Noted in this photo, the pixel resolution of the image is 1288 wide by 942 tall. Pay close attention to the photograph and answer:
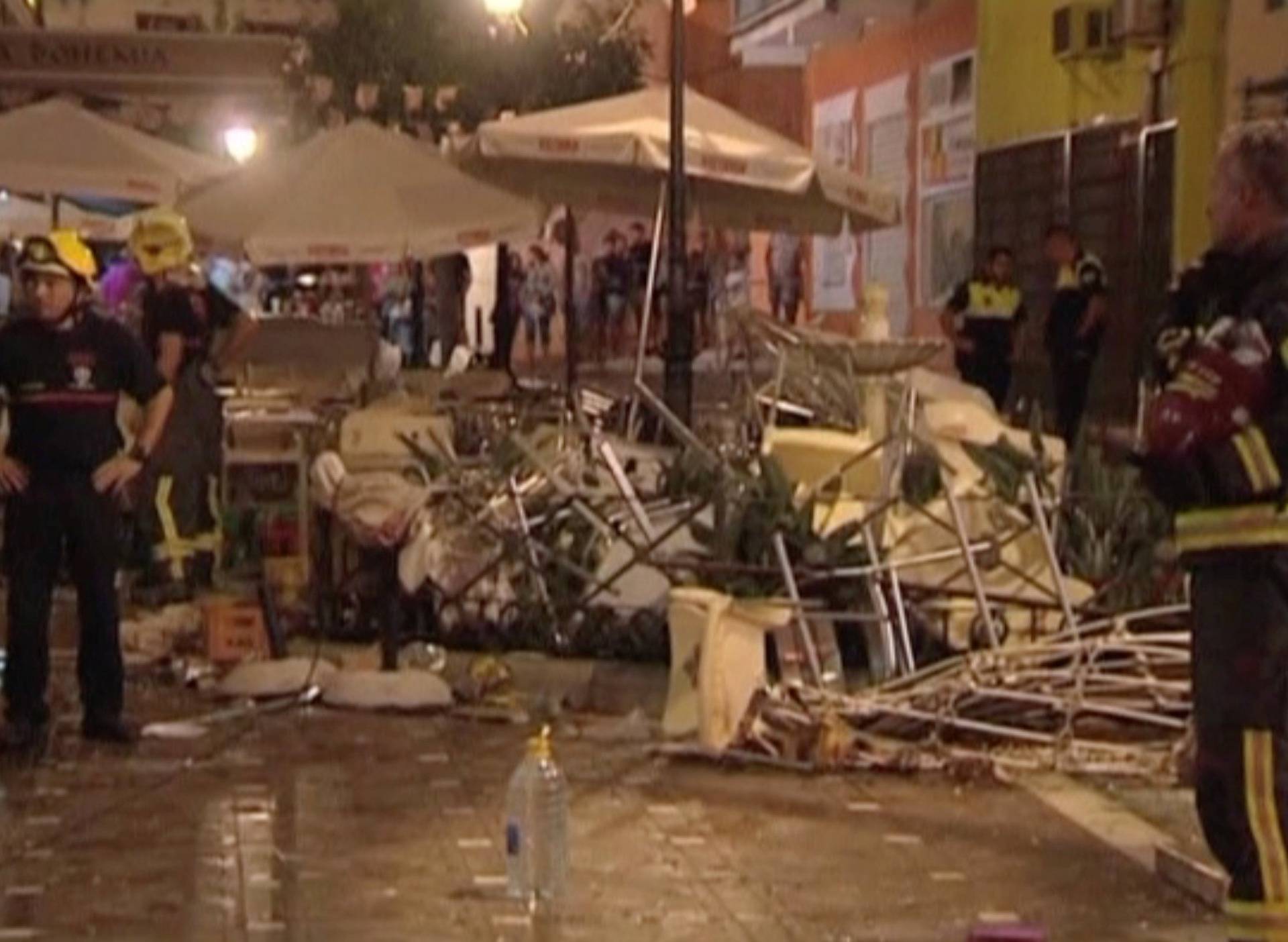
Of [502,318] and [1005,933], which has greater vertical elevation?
[502,318]

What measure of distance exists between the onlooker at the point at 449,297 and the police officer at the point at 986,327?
7.90 m


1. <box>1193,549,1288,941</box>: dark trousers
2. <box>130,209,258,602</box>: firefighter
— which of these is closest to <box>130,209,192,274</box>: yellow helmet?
<box>130,209,258,602</box>: firefighter

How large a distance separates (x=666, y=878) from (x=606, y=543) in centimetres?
403

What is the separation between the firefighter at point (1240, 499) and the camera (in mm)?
6191

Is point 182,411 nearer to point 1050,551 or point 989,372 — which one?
point 1050,551

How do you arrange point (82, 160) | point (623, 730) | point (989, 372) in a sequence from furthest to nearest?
point (989, 372) < point (82, 160) < point (623, 730)

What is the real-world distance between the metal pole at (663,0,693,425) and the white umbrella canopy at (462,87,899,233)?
0.19 meters

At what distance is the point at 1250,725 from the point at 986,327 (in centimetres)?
1350

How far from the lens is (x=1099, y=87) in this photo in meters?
21.6

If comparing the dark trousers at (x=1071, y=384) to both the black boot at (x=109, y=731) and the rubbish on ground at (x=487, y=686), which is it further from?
the black boot at (x=109, y=731)

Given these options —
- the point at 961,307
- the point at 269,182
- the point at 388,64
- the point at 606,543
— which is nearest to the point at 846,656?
the point at 606,543

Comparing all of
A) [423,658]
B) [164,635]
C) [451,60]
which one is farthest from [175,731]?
[451,60]

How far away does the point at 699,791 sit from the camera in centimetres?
985

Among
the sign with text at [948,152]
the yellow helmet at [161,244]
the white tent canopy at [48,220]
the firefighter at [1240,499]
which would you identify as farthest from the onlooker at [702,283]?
the firefighter at [1240,499]
